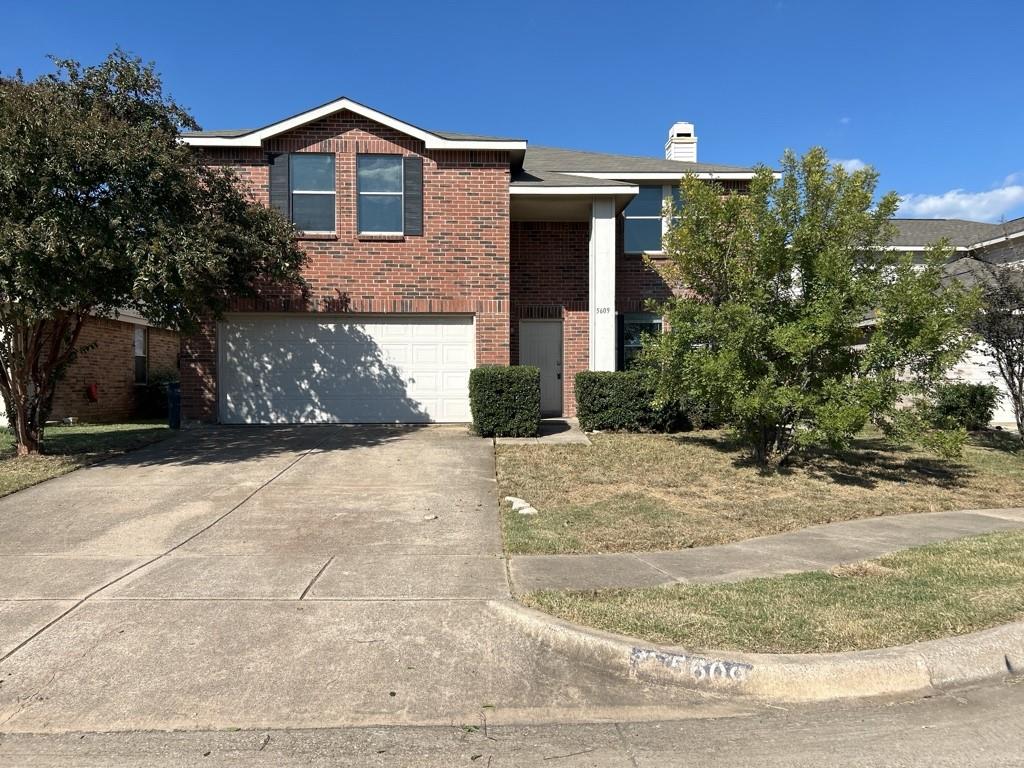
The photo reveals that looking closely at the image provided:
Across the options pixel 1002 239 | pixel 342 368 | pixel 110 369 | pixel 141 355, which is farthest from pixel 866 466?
pixel 141 355

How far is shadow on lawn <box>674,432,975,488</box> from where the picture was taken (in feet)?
30.7

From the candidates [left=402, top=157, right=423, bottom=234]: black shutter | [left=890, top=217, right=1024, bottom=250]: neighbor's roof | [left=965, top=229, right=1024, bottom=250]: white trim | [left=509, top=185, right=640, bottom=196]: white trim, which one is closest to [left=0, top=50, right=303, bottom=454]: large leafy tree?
[left=402, top=157, right=423, bottom=234]: black shutter

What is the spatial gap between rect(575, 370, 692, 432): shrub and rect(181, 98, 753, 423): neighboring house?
1.41m

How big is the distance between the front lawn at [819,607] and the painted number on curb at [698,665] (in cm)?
13

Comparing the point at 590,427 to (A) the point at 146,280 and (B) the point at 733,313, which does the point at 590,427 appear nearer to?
(B) the point at 733,313

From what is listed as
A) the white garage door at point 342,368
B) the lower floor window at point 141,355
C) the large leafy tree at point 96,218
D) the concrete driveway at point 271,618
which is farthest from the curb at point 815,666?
the lower floor window at point 141,355

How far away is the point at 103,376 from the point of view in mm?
17938

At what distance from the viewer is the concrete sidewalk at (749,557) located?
5.21 metres

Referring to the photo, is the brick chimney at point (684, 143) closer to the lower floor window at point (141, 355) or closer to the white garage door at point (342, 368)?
the white garage door at point (342, 368)

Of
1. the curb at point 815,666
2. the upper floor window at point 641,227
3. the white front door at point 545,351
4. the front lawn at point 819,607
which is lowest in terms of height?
the curb at point 815,666

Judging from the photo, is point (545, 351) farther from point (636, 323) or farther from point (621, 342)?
point (636, 323)

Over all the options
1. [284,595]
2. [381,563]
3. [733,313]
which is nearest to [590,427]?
[733,313]

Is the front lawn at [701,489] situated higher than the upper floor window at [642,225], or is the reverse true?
the upper floor window at [642,225]

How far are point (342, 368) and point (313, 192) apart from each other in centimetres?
355
